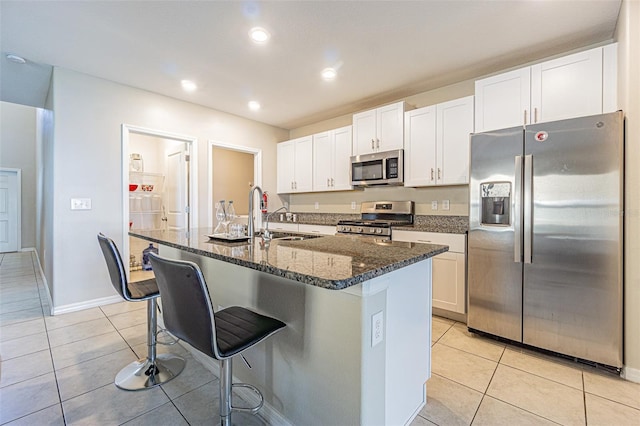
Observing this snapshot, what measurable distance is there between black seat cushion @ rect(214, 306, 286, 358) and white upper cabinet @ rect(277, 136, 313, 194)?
3.33m

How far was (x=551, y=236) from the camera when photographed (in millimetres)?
2121

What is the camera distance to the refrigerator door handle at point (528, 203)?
2195 mm

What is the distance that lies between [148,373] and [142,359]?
0.94 feet

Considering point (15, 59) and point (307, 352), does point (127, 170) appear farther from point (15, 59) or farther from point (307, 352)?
point (307, 352)

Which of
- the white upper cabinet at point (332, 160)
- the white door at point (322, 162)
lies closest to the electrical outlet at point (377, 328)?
the white upper cabinet at point (332, 160)

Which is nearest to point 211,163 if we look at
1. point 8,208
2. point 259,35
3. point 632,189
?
point 259,35

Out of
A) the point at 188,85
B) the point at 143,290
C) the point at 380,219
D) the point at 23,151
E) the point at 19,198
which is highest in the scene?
the point at 188,85

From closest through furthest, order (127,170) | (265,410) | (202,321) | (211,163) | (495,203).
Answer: (202,321) < (265,410) < (495,203) < (127,170) < (211,163)

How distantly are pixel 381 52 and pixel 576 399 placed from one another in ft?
9.55

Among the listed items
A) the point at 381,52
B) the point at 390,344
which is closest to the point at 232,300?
the point at 390,344

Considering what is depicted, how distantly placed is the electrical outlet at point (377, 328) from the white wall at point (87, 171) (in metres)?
3.39

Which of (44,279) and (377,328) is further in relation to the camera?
(44,279)

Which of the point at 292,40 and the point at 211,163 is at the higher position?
the point at 292,40

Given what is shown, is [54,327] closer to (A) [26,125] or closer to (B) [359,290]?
(B) [359,290]
